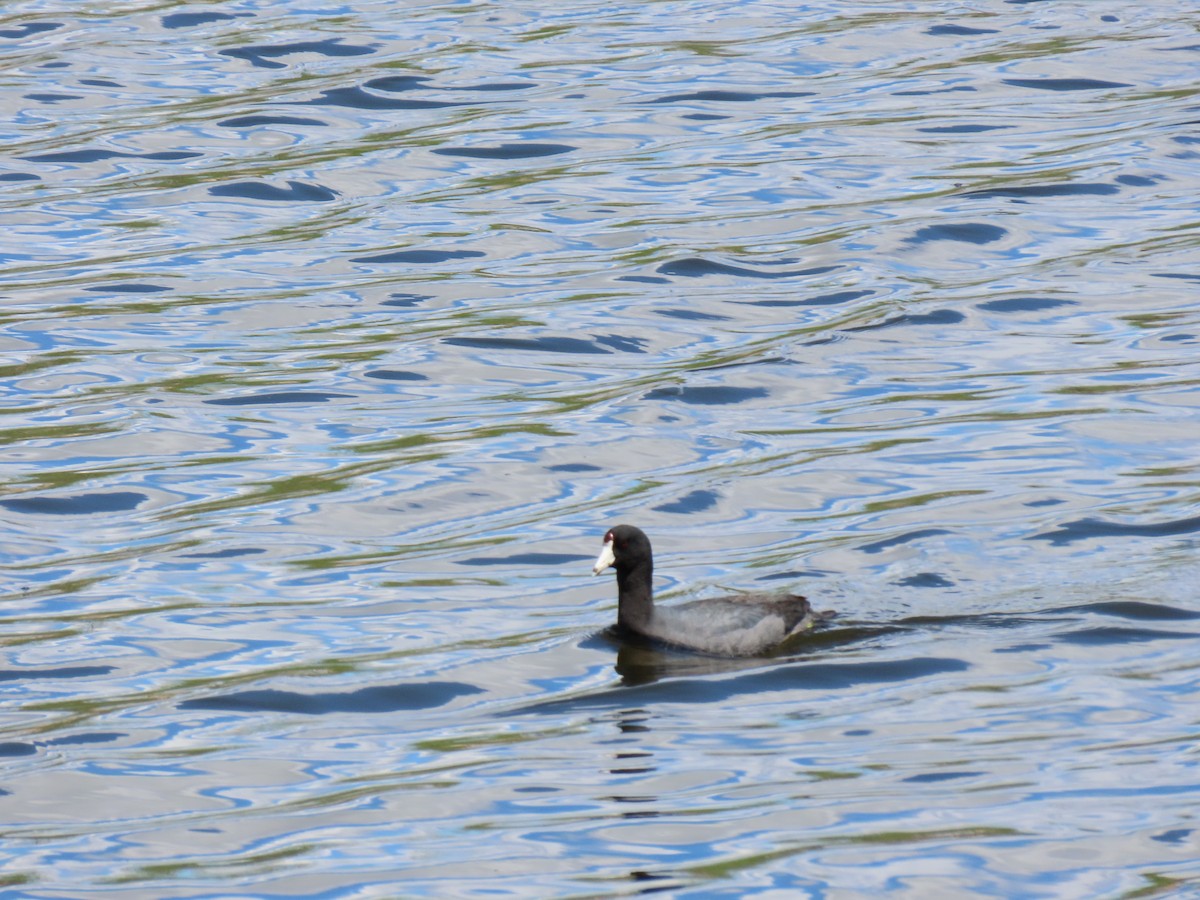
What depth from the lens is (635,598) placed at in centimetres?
1255

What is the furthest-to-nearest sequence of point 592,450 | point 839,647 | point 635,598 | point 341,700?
point 592,450 < point 635,598 < point 839,647 < point 341,700

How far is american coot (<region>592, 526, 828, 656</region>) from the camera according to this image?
481 inches

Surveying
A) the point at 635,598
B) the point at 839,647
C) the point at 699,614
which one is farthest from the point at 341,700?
the point at 839,647

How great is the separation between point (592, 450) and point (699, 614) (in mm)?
3718

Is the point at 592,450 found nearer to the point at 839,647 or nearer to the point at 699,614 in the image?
the point at 699,614

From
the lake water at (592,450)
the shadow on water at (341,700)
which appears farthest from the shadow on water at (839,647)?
the shadow on water at (341,700)

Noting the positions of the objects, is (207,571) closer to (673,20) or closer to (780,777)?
(780,777)

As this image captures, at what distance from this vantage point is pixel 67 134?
2509cm

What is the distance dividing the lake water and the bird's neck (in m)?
0.20

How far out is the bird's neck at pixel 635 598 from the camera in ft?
41.1

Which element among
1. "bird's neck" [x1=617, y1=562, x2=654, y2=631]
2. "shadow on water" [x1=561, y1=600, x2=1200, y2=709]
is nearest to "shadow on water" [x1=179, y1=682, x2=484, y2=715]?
"shadow on water" [x1=561, y1=600, x2=1200, y2=709]

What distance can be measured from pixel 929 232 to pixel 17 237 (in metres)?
9.19

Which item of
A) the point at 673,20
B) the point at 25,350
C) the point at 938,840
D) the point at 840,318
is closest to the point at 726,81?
the point at 673,20

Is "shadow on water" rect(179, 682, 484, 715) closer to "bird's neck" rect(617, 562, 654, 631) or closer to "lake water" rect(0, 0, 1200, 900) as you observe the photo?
"lake water" rect(0, 0, 1200, 900)
